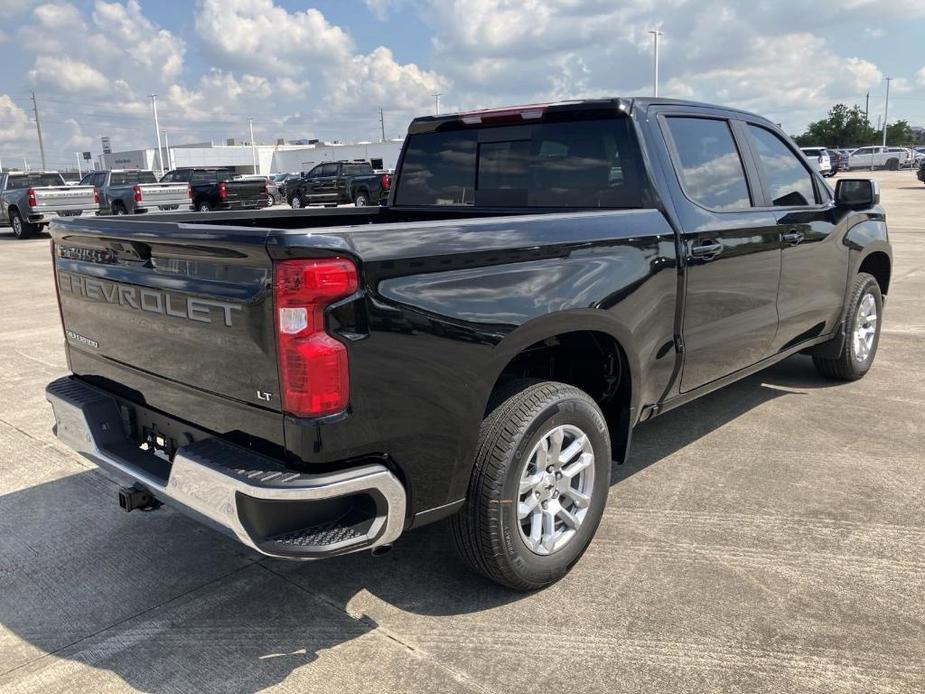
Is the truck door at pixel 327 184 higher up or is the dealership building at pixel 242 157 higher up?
the dealership building at pixel 242 157

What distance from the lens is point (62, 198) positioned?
20531 millimetres

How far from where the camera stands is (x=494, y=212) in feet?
13.8

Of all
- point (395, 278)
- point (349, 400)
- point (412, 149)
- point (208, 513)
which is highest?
point (412, 149)

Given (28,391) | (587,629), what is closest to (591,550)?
(587,629)

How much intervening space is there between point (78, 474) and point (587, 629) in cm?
305

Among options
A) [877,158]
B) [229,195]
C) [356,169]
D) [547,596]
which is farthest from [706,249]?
[877,158]

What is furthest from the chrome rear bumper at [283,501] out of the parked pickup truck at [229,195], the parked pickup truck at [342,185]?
the parked pickup truck at [342,185]

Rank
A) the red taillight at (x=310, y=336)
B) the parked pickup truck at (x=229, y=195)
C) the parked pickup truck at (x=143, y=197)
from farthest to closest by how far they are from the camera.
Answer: the parked pickup truck at (x=229, y=195) < the parked pickup truck at (x=143, y=197) < the red taillight at (x=310, y=336)

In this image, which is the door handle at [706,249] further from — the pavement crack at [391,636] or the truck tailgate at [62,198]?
the truck tailgate at [62,198]

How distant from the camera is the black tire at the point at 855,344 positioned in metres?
5.51

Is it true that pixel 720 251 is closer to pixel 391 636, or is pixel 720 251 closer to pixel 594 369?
pixel 594 369

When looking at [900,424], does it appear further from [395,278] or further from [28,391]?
[28,391]

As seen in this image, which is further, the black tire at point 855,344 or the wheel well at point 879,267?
the wheel well at point 879,267

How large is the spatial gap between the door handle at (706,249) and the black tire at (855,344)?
2082mm
